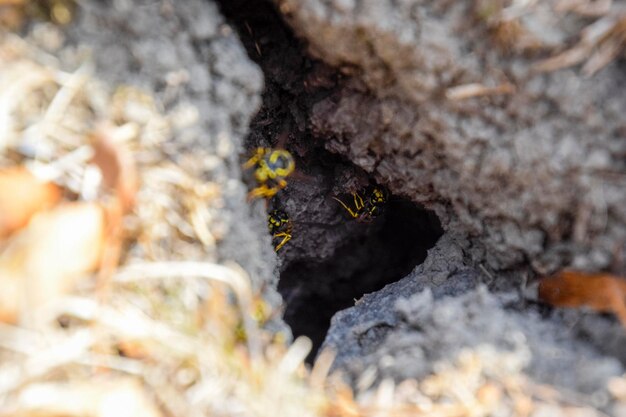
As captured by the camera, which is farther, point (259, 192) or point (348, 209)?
point (348, 209)

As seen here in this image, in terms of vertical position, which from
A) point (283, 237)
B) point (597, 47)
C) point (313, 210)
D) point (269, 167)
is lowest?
point (283, 237)

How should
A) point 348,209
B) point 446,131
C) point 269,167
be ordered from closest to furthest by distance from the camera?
point 446,131
point 269,167
point 348,209

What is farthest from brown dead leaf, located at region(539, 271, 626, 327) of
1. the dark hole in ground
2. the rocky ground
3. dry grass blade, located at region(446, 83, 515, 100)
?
the dark hole in ground

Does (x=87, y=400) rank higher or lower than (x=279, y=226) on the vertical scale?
higher

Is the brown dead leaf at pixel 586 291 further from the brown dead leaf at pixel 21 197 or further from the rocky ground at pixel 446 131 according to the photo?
the brown dead leaf at pixel 21 197

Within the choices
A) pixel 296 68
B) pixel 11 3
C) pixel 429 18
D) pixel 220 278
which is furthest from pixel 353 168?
pixel 11 3

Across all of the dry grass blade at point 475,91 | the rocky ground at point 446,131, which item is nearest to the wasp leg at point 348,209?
the rocky ground at point 446,131

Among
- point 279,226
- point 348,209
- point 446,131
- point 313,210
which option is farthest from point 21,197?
point 348,209

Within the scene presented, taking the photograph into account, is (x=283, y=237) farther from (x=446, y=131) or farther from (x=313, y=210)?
(x=446, y=131)
